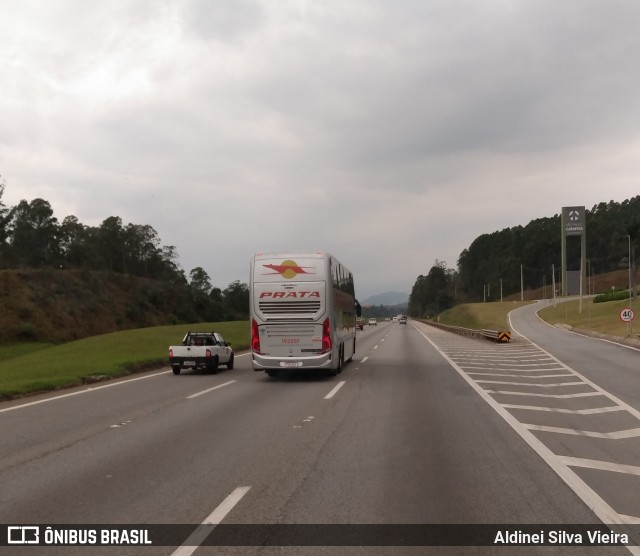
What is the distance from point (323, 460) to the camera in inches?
338

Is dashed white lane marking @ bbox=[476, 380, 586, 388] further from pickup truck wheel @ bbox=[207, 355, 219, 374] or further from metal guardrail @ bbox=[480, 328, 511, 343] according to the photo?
metal guardrail @ bbox=[480, 328, 511, 343]

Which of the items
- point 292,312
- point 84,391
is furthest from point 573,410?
point 84,391

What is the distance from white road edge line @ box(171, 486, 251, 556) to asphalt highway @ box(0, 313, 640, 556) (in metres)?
0.03

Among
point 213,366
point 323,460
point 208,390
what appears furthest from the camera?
point 213,366

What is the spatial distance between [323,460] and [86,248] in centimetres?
12125

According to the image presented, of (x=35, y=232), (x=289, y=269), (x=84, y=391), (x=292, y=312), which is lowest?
(x=84, y=391)

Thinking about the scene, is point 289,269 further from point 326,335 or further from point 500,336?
point 500,336

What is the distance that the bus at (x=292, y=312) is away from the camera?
20.0m

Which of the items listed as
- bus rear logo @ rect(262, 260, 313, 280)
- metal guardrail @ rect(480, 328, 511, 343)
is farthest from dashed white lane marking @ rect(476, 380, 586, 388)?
metal guardrail @ rect(480, 328, 511, 343)

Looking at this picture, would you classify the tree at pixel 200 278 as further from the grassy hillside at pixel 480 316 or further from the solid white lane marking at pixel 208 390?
the solid white lane marking at pixel 208 390

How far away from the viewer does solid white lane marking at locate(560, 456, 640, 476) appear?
26.5 feet

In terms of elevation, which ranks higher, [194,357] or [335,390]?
[194,357]

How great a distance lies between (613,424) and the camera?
38.2 feet

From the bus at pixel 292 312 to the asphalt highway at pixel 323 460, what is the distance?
2788 millimetres
